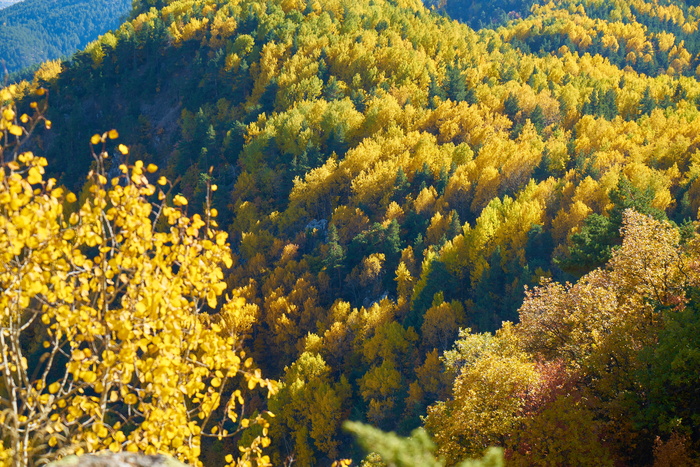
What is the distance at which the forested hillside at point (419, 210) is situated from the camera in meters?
19.6

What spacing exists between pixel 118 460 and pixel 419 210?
71002 mm

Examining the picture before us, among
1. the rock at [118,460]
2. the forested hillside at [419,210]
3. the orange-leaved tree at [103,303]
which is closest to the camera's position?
the rock at [118,460]

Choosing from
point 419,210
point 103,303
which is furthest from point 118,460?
point 419,210

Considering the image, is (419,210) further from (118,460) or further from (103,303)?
(118,460)

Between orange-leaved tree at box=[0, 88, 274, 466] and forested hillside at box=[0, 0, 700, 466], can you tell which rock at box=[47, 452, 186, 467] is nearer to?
orange-leaved tree at box=[0, 88, 274, 466]

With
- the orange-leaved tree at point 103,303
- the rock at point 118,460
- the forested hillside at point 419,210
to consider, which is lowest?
the rock at point 118,460

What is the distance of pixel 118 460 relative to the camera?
6863 mm

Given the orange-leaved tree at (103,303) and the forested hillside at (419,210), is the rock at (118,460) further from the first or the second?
the forested hillside at (419,210)

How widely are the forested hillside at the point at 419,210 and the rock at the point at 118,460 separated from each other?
1628 millimetres

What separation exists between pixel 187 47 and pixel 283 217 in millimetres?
66362

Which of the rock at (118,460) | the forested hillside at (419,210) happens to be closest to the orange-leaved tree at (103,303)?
the forested hillside at (419,210)

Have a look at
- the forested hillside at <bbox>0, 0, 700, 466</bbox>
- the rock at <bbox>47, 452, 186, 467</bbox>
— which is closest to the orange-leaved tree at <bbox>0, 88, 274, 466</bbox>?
the forested hillside at <bbox>0, 0, 700, 466</bbox>

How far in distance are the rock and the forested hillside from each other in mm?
1628

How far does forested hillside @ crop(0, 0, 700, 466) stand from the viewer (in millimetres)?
19641
